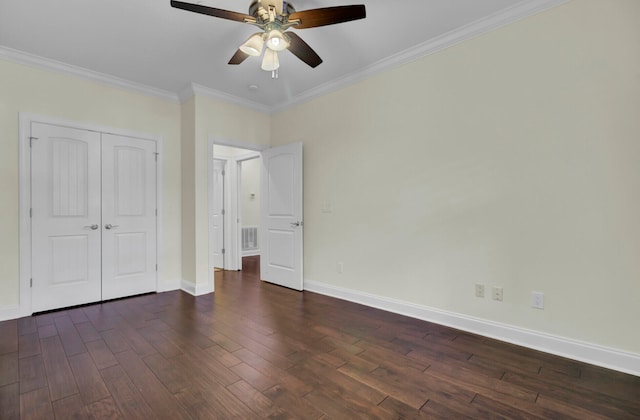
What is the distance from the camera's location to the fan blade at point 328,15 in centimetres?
192

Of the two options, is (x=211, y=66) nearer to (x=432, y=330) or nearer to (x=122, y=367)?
(x=122, y=367)

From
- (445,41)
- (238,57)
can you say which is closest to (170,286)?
(238,57)

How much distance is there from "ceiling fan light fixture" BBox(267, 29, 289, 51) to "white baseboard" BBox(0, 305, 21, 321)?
12.0 feet

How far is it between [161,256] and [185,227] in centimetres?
50

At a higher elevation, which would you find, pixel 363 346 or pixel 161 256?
pixel 161 256

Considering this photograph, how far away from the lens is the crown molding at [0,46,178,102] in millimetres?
3092

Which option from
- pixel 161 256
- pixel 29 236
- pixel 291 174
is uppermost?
pixel 291 174

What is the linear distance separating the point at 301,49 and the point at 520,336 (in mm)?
2943

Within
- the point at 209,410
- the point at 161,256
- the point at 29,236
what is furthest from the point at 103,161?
the point at 209,410

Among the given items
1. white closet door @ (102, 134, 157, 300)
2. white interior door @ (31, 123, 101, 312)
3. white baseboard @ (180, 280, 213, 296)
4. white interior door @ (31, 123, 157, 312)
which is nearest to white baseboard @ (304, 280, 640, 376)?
white baseboard @ (180, 280, 213, 296)

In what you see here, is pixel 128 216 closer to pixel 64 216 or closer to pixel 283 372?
pixel 64 216

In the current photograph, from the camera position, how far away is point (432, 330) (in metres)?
2.78

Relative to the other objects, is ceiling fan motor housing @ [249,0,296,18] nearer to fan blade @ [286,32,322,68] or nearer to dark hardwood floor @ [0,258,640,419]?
fan blade @ [286,32,322,68]

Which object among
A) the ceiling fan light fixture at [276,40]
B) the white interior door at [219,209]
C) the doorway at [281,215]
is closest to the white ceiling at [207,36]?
the ceiling fan light fixture at [276,40]
